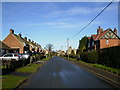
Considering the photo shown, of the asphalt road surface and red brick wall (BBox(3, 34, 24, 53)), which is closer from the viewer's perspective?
the asphalt road surface

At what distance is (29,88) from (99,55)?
1892 cm

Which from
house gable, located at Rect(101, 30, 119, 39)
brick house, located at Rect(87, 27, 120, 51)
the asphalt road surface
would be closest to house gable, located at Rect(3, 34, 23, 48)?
brick house, located at Rect(87, 27, 120, 51)

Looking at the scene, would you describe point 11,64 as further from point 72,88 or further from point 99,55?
point 99,55

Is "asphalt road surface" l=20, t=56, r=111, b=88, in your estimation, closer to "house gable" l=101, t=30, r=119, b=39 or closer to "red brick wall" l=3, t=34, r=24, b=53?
"house gable" l=101, t=30, r=119, b=39

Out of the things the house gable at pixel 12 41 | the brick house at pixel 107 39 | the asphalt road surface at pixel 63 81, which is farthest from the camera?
the house gable at pixel 12 41

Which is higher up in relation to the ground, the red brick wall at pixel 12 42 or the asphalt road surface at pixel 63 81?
the red brick wall at pixel 12 42

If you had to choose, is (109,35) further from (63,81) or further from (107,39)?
(63,81)

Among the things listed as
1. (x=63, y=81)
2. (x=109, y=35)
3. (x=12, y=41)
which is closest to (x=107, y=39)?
(x=109, y=35)

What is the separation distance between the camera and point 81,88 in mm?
9367

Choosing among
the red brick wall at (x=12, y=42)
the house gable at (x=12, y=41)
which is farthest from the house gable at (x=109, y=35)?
the house gable at (x=12, y=41)

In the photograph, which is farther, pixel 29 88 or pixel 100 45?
pixel 100 45

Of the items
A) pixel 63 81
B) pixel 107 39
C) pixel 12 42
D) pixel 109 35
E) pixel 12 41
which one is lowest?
pixel 63 81

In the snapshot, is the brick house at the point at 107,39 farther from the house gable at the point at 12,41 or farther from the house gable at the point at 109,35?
the house gable at the point at 12,41

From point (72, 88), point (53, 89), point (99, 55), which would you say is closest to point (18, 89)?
A: point (53, 89)
